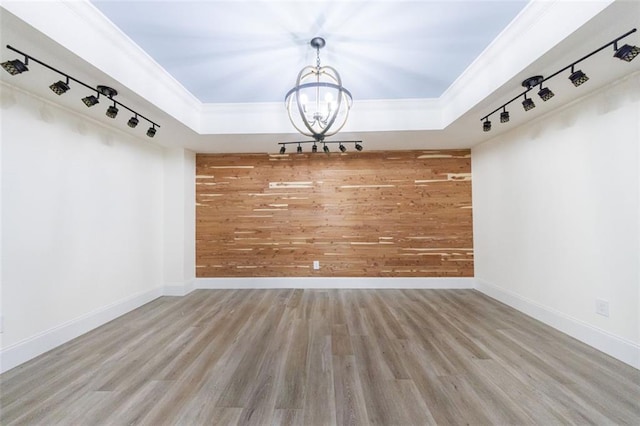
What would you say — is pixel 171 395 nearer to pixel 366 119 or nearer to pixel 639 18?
pixel 366 119

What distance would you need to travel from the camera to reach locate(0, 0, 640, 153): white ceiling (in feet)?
5.81

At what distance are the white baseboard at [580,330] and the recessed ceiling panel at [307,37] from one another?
2917mm

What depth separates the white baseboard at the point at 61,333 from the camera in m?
2.18

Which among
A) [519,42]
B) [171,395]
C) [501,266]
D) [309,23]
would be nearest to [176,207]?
[171,395]

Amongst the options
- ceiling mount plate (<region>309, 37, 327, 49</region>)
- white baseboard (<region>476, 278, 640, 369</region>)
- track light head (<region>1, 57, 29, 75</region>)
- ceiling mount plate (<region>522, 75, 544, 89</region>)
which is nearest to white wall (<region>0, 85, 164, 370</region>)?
track light head (<region>1, 57, 29, 75</region>)

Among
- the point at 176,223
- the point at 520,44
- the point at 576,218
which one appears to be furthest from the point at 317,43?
the point at 176,223

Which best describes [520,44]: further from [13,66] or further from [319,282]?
[319,282]

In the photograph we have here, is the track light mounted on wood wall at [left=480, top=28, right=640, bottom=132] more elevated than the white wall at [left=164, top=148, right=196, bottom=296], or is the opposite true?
the track light mounted on wood wall at [left=480, top=28, right=640, bottom=132]

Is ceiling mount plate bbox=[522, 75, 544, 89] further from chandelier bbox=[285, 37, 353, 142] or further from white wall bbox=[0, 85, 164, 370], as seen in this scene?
white wall bbox=[0, 85, 164, 370]

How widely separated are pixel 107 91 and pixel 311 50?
1.96 metres

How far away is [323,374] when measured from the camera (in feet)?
6.73

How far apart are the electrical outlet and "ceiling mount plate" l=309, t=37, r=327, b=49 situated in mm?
3552

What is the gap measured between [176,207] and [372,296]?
362 centimetres

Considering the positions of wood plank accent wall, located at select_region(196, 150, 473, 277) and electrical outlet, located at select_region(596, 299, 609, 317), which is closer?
electrical outlet, located at select_region(596, 299, 609, 317)
